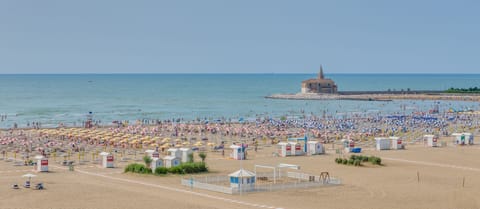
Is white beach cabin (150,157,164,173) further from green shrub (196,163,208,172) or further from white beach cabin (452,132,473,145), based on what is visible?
white beach cabin (452,132,473,145)

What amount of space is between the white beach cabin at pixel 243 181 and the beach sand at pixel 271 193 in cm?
61

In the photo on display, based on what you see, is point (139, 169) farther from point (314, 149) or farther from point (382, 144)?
point (382, 144)

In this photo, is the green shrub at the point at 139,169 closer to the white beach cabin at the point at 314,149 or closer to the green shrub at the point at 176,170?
the green shrub at the point at 176,170

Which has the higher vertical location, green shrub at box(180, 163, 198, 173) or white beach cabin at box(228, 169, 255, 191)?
green shrub at box(180, 163, 198, 173)

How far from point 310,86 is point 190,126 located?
2945 inches

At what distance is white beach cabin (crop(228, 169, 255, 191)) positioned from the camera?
107 feet

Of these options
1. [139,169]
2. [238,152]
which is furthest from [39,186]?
[238,152]

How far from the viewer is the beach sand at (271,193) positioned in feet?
98.0

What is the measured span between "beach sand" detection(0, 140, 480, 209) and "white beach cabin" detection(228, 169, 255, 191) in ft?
2.00

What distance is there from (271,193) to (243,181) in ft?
4.44

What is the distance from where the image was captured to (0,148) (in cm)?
5225

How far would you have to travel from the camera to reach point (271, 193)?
32.6 m

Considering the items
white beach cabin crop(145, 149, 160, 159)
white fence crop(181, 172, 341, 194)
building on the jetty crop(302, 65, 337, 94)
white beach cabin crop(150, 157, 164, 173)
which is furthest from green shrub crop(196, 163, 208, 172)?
building on the jetty crop(302, 65, 337, 94)

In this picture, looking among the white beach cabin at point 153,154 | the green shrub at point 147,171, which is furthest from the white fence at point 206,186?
the white beach cabin at point 153,154
